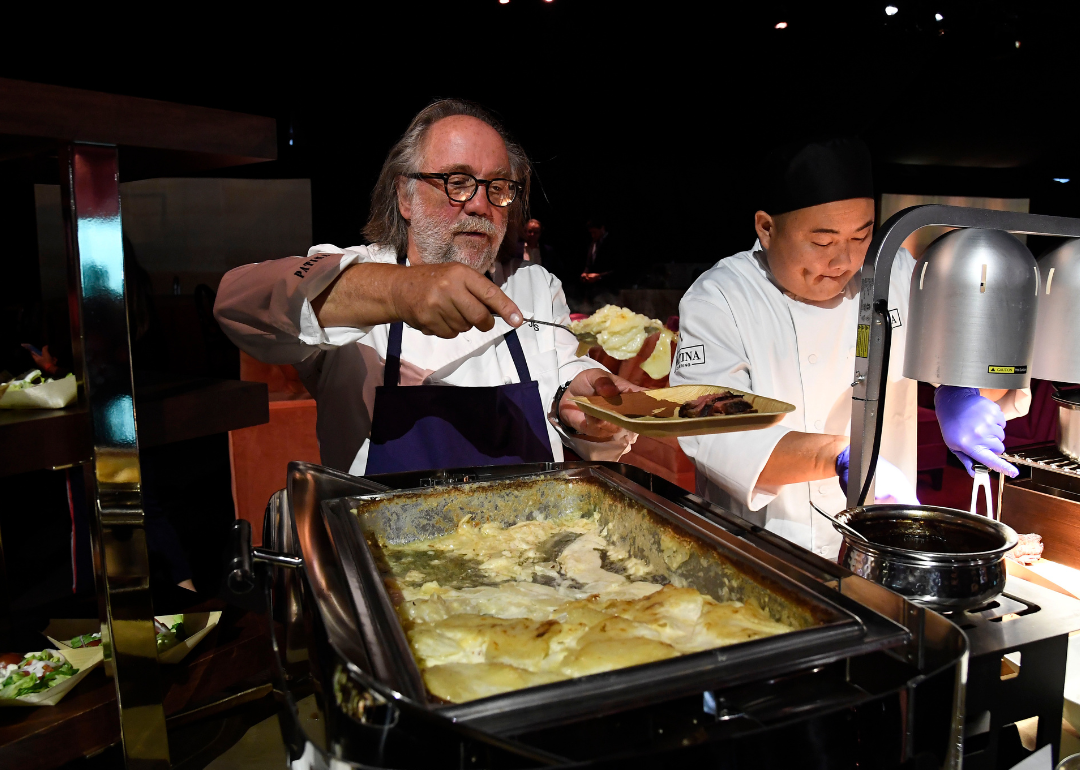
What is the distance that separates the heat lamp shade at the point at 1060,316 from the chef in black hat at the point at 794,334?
523 mm

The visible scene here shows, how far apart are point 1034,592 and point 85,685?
153cm

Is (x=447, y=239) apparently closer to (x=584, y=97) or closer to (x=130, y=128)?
(x=130, y=128)

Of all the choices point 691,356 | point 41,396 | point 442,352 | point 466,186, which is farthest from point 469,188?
point 41,396

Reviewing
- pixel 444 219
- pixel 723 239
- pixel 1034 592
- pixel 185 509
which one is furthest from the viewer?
pixel 723 239

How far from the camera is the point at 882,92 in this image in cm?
679

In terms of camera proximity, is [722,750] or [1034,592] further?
[1034,592]

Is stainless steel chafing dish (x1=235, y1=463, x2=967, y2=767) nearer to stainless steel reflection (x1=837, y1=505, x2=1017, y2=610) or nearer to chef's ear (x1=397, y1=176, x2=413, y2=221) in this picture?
stainless steel reflection (x1=837, y1=505, x2=1017, y2=610)

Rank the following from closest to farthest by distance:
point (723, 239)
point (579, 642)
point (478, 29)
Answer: point (579, 642), point (478, 29), point (723, 239)

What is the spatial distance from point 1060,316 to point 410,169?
1543 mm

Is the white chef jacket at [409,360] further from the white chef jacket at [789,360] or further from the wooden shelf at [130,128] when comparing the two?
the wooden shelf at [130,128]

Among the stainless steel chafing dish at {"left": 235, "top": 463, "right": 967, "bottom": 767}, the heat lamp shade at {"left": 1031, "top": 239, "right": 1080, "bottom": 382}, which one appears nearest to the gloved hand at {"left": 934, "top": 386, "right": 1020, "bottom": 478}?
the heat lamp shade at {"left": 1031, "top": 239, "right": 1080, "bottom": 382}

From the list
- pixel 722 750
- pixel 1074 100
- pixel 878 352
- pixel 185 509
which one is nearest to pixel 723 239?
pixel 1074 100

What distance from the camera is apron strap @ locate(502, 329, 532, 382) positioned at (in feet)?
6.52

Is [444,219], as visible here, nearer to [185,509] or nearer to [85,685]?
[85,685]
